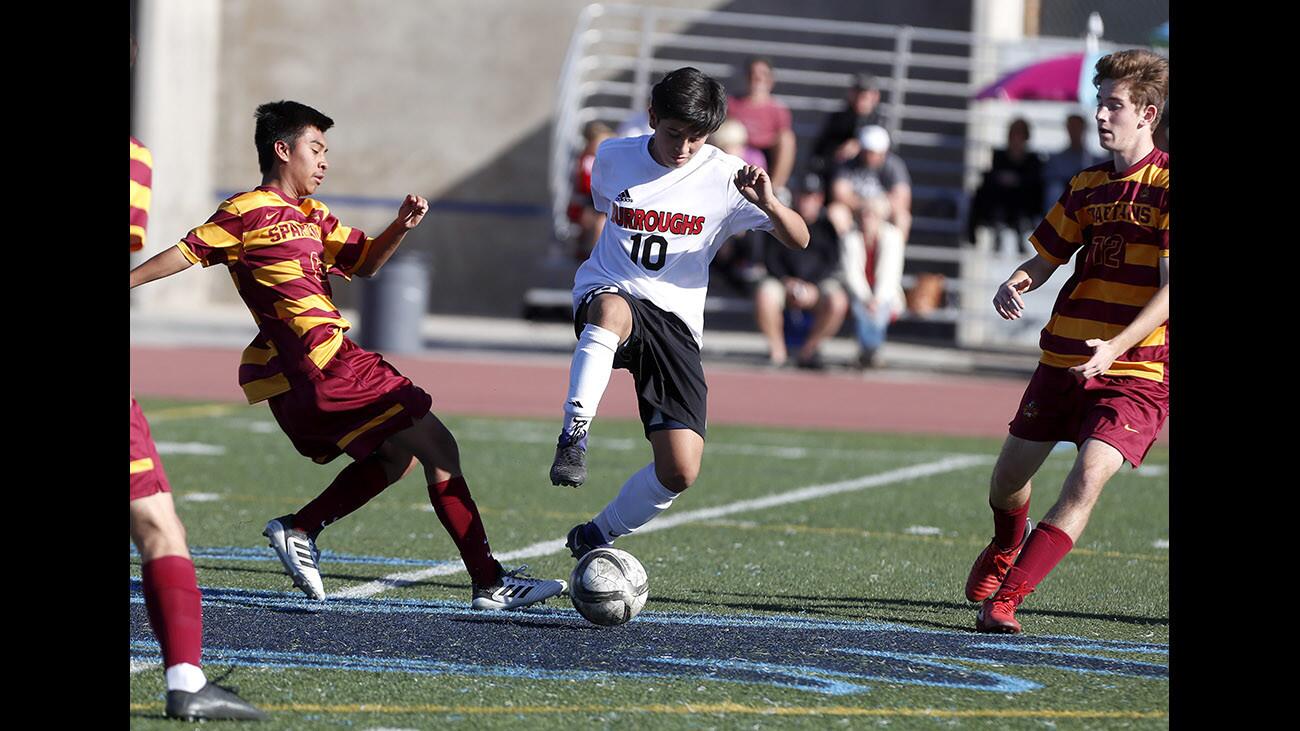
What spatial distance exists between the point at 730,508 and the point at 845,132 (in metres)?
8.67

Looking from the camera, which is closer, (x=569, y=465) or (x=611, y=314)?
(x=569, y=465)

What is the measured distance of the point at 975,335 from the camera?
67.2ft

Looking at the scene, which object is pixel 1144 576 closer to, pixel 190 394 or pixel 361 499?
pixel 361 499

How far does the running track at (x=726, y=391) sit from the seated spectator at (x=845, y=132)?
2.01 metres

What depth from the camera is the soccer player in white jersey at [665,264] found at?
6184 mm

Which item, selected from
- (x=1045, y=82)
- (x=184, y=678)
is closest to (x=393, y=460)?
(x=184, y=678)

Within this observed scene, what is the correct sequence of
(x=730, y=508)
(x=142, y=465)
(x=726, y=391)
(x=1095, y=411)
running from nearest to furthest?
(x=142, y=465) < (x=1095, y=411) < (x=730, y=508) < (x=726, y=391)

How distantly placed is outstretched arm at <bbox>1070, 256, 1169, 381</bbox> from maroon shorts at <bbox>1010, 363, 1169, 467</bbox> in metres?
0.18

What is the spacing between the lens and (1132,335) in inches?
222

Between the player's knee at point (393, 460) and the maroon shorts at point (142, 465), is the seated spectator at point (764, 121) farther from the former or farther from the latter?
the maroon shorts at point (142, 465)

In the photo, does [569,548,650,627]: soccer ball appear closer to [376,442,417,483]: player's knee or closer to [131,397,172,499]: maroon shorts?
[376,442,417,483]: player's knee

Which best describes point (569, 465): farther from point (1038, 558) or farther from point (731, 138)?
point (731, 138)

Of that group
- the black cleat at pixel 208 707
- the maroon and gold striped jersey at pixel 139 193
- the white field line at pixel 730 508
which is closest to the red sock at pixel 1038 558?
the white field line at pixel 730 508

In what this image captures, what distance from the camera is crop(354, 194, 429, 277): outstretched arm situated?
6043mm
